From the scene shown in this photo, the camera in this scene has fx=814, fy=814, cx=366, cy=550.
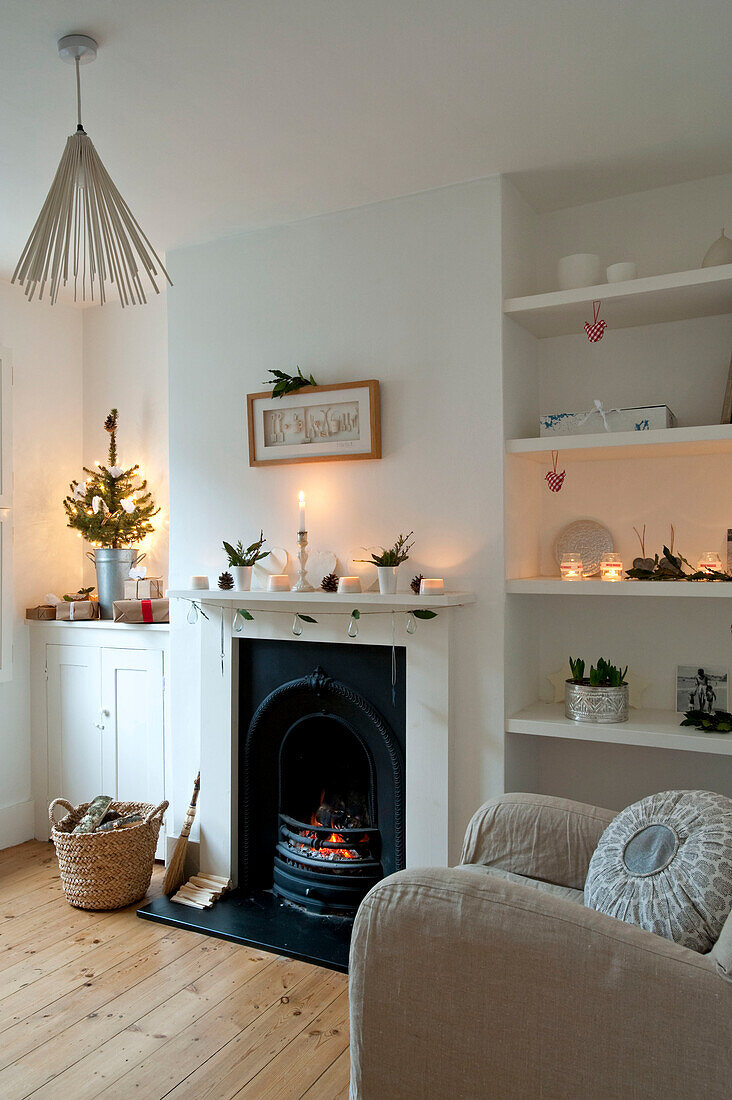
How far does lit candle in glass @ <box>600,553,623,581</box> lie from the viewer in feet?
8.65

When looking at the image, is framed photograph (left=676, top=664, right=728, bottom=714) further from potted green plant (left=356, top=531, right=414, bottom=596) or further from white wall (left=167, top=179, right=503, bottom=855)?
potted green plant (left=356, top=531, right=414, bottom=596)

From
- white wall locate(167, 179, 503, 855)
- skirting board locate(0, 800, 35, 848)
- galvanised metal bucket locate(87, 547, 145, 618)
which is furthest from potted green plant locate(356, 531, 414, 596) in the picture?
skirting board locate(0, 800, 35, 848)

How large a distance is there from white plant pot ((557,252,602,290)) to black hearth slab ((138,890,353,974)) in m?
2.28

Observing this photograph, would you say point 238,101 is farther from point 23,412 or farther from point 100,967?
point 100,967

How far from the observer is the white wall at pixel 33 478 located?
3.75 m

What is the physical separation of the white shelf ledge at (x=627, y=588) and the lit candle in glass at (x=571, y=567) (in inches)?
4.2

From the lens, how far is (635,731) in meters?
2.46

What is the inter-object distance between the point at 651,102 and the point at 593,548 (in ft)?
4.49

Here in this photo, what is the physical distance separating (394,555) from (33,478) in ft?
6.91

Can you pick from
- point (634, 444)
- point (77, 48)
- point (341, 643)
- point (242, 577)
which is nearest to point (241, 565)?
point (242, 577)

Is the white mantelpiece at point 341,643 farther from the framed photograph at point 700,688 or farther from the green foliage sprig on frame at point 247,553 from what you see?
the framed photograph at point 700,688

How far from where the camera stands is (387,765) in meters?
2.85

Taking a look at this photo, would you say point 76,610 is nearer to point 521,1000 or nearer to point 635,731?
point 635,731

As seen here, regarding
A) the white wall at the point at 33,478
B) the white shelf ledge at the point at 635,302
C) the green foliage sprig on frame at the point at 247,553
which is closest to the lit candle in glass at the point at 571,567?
the white shelf ledge at the point at 635,302
